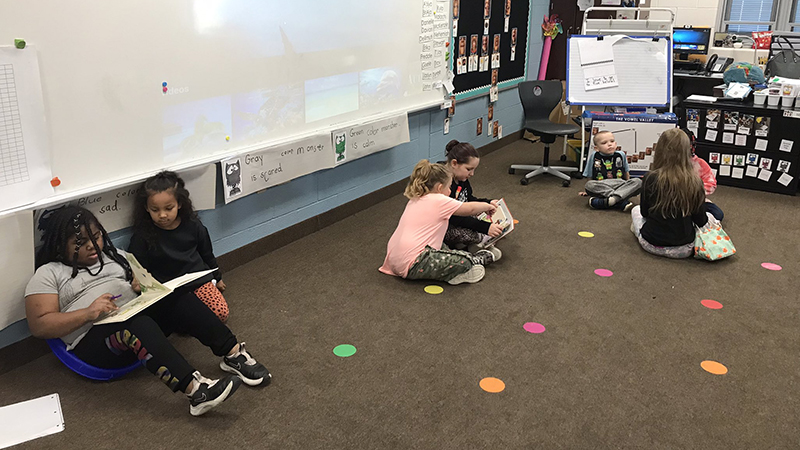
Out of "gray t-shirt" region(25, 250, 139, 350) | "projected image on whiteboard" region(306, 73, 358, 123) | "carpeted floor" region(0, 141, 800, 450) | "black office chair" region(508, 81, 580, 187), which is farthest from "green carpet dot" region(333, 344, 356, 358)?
"black office chair" region(508, 81, 580, 187)

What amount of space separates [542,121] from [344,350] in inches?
126

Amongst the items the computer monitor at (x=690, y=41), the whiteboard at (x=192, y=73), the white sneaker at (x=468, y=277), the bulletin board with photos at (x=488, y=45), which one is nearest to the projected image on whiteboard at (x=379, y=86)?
the whiteboard at (x=192, y=73)

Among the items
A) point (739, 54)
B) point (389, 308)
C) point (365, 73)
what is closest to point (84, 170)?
point (389, 308)

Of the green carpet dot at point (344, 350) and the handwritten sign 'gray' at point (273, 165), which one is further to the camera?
the handwritten sign 'gray' at point (273, 165)

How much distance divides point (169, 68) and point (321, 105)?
1012 mm

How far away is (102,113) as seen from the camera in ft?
7.60

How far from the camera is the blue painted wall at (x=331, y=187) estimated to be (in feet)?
10.0

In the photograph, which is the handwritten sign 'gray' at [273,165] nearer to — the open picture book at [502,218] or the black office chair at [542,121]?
the open picture book at [502,218]

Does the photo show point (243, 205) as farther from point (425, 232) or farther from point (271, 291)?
point (425, 232)

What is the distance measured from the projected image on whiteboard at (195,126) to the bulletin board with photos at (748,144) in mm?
3549

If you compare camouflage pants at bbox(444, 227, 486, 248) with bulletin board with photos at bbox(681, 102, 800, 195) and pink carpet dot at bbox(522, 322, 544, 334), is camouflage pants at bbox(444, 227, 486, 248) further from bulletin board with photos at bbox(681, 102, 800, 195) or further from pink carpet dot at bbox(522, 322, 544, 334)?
bulletin board with photos at bbox(681, 102, 800, 195)

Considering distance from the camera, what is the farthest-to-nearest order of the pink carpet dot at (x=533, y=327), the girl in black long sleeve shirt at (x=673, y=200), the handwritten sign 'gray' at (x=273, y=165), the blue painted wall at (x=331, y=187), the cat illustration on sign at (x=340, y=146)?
the cat illustration on sign at (x=340, y=146)
the girl in black long sleeve shirt at (x=673, y=200)
the blue painted wall at (x=331, y=187)
the handwritten sign 'gray' at (x=273, y=165)
the pink carpet dot at (x=533, y=327)

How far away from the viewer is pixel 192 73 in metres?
2.62

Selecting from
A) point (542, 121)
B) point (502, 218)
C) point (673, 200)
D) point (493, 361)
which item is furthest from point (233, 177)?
point (542, 121)
